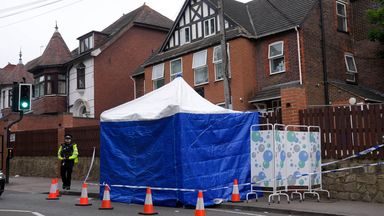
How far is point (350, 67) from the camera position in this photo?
2514 cm

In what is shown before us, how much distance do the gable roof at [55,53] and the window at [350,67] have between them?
21.9 metres

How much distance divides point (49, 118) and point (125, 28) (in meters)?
9.05

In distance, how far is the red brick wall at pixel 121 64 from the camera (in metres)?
34.5

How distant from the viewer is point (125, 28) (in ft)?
117

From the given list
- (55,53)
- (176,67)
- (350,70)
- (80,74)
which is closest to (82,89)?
(80,74)

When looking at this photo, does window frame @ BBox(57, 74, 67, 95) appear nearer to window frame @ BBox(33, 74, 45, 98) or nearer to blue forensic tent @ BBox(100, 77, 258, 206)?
window frame @ BBox(33, 74, 45, 98)

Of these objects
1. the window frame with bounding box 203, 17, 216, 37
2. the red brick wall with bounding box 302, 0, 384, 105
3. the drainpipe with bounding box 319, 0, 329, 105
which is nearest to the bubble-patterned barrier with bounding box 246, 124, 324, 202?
the red brick wall with bounding box 302, 0, 384, 105

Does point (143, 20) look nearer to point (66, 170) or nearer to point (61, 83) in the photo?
point (61, 83)

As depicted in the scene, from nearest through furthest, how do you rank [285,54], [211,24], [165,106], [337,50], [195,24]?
[165,106] < [285,54] < [337,50] < [211,24] < [195,24]

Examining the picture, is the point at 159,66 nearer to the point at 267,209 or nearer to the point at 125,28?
the point at 125,28

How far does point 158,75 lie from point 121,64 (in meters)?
6.99

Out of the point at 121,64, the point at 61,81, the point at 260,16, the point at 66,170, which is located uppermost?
the point at 260,16

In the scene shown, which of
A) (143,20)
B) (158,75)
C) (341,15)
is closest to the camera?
(341,15)

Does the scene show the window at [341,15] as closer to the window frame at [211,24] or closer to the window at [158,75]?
the window frame at [211,24]
